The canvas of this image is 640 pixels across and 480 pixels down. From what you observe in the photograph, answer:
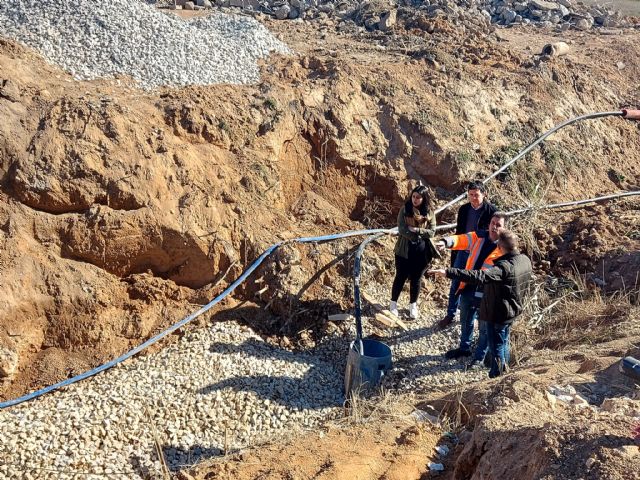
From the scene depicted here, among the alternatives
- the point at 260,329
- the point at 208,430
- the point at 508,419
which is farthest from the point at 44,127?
the point at 508,419

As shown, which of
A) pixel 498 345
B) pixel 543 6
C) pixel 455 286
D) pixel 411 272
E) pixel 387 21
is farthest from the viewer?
pixel 543 6

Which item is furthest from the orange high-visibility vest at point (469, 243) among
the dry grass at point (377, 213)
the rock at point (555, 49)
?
the rock at point (555, 49)

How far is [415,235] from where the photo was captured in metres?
6.94

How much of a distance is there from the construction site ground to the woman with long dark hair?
0.92 m

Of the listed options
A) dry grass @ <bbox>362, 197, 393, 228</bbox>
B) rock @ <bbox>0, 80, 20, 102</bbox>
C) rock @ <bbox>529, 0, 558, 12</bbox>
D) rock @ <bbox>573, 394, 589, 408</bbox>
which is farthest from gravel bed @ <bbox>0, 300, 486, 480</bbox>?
rock @ <bbox>529, 0, 558, 12</bbox>

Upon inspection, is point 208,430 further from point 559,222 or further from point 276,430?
point 559,222

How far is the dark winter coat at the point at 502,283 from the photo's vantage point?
566 cm

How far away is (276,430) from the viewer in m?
6.20

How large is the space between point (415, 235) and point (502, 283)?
1.37 metres

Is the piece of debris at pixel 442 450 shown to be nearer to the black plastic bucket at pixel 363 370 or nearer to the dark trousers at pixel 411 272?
the black plastic bucket at pixel 363 370

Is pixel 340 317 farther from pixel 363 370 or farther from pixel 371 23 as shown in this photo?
pixel 371 23

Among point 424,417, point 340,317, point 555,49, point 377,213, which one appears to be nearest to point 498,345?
point 424,417

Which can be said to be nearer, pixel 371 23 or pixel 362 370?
pixel 362 370

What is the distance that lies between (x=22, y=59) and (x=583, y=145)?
8719 millimetres
